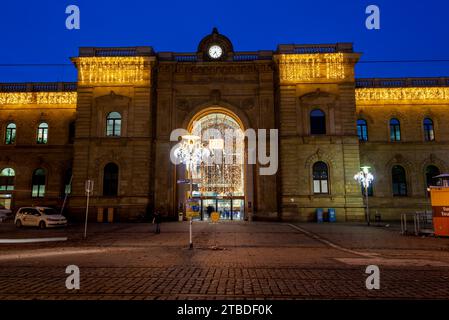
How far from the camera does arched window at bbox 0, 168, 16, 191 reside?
3516cm

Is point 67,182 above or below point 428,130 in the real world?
below

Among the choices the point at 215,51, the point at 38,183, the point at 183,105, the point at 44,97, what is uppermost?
the point at 215,51

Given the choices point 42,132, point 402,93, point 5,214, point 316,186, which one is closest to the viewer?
point 316,186

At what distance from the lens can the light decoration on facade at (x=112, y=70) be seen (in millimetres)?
32125

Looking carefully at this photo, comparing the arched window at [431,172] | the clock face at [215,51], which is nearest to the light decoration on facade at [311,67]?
the clock face at [215,51]

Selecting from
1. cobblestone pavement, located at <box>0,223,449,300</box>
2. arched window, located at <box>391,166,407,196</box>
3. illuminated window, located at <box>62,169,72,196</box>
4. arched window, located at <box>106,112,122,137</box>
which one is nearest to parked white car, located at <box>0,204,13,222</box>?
illuminated window, located at <box>62,169,72,196</box>

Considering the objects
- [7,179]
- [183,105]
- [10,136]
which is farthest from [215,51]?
[7,179]

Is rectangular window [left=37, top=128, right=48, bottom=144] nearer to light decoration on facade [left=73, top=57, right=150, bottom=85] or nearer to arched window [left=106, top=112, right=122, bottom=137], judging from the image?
light decoration on facade [left=73, top=57, right=150, bottom=85]

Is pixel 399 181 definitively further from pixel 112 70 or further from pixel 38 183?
pixel 38 183

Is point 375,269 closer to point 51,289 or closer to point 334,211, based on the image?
point 51,289

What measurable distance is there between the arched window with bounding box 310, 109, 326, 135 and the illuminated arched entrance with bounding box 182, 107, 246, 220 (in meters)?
6.87

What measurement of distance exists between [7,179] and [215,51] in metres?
26.0

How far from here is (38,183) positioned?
3512 centimetres
